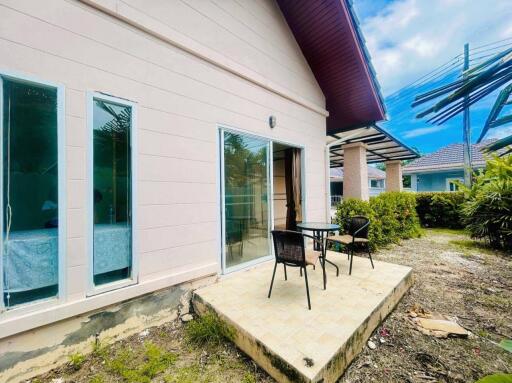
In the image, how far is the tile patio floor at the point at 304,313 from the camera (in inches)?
76.7

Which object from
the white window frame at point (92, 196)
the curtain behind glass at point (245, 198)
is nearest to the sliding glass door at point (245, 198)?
the curtain behind glass at point (245, 198)

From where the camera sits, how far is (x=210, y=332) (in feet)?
8.36

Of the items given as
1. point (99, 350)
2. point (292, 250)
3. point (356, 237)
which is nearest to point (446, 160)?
point (356, 237)

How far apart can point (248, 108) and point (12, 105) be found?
2.89 m

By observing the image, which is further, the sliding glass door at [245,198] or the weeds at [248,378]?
the sliding glass door at [245,198]

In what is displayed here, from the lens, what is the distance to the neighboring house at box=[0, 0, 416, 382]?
7.00ft

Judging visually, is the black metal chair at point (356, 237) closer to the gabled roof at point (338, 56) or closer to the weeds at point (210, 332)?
the weeds at point (210, 332)

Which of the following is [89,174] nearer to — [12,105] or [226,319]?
[12,105]

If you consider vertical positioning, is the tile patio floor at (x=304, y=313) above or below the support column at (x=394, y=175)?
below

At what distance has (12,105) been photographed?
2109mm

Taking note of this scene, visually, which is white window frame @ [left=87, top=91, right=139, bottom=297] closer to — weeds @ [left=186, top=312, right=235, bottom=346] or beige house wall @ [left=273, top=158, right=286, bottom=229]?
weeds @ [left=186, top=312, right=235, bottom=346]

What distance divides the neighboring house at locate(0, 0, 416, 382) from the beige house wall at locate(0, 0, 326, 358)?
14 mm

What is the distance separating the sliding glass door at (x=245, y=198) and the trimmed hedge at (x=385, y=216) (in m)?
2.66

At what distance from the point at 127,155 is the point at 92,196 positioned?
Answer: 0.59m
